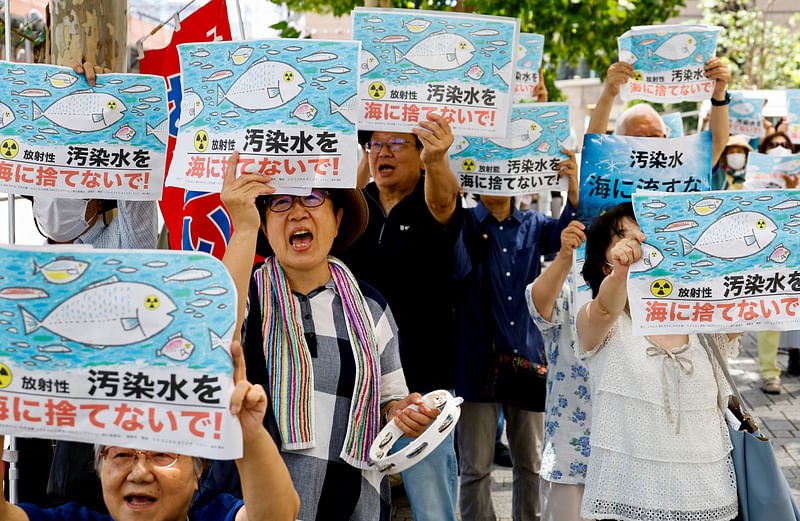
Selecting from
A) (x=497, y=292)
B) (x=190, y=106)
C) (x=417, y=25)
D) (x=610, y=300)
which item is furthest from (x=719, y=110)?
(x=190, y=106)

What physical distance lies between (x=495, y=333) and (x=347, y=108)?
75.4 inches

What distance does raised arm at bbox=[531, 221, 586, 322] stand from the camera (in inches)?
132

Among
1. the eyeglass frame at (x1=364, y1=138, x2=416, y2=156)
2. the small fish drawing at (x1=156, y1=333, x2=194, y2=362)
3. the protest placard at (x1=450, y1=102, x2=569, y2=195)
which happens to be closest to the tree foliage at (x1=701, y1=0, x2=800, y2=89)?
the protest placard at (x1=450, y1=102, x2=569, y2=195)

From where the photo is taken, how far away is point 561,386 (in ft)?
12.1

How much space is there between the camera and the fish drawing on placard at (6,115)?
10.3ft

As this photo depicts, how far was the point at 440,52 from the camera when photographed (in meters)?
3.58

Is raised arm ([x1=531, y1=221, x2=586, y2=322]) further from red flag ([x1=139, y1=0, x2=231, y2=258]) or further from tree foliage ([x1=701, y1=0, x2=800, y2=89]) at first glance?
tree foliage ([x1=701, y1=0, x2=800, y2=89])

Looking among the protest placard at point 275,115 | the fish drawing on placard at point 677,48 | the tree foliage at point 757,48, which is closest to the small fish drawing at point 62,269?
the protest placard at point 275,115

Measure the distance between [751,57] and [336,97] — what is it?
57.2ft

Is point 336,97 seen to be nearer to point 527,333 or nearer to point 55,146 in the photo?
point 55,146

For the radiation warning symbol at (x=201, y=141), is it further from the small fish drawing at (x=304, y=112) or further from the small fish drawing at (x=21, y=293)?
the small fish drawing at (x=21, y=293)

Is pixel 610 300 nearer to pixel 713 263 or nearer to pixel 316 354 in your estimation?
pixel 713 263

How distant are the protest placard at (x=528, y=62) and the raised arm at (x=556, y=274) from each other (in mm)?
2447

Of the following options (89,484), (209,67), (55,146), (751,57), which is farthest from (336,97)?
(751,57)
